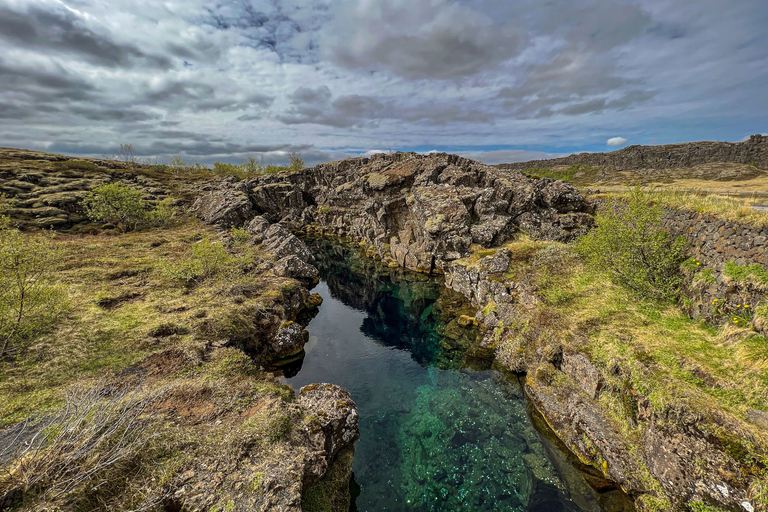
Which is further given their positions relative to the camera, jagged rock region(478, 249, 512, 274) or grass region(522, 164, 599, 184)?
grass region(522, 164, 599, 184)

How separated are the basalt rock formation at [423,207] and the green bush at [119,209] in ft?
41.6

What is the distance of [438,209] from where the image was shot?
48156 millimetres

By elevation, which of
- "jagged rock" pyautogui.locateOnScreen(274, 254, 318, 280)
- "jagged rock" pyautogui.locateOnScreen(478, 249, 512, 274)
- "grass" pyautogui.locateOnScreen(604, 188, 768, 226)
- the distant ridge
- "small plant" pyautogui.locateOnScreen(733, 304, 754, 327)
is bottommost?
"jagged rock" pyautogui.locateOnScreen(274, 254, 318, 280)

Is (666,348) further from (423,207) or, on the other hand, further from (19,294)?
(423,207)

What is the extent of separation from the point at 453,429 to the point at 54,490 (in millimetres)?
18309

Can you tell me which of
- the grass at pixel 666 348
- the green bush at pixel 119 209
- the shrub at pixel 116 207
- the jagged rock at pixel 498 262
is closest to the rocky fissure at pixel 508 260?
the jagged rock at pixel 498 262

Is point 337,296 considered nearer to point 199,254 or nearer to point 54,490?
point 199,254

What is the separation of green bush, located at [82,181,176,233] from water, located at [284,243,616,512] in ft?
173

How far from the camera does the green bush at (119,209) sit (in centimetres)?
5622

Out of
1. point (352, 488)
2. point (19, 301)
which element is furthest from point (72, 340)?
point (352, 488)

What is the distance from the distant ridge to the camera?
7906cm

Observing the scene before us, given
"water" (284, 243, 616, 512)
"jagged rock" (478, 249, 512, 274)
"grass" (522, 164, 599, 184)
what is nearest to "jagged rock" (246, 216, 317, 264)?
"water" (284, 243, 616, 512)

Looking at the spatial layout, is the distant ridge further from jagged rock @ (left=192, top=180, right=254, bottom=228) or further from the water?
jagged rock @ (left=192, top=180, right=254, bottom=228)

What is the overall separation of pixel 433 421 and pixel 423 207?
1482 inches
